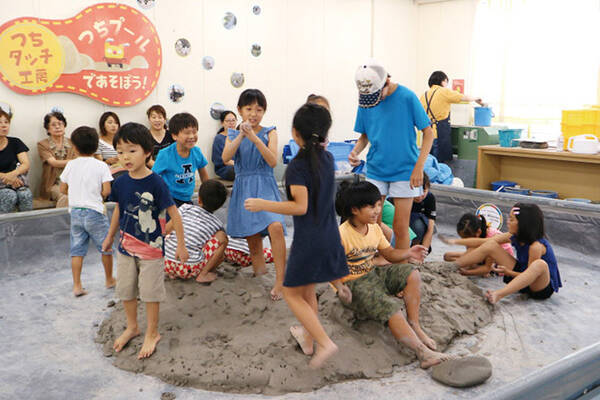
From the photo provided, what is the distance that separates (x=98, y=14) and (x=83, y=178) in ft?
8.40

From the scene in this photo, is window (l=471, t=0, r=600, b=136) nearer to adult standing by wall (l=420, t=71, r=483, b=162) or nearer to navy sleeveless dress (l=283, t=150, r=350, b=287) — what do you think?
adult standing by wall (l=420, t=71, r=483, b=162)

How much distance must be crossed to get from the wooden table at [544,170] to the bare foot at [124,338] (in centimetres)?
443

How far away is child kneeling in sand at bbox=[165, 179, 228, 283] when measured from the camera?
3287mm

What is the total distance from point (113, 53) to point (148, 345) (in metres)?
3.60

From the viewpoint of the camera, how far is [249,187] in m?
3.22

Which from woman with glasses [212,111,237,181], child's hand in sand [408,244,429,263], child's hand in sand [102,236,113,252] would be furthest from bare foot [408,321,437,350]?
woman with glasses [212,111,237,181]

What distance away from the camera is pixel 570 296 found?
3.37 m

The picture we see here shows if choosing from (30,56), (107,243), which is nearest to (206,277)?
(107,243)

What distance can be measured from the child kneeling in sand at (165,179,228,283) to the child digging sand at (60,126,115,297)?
39 cm

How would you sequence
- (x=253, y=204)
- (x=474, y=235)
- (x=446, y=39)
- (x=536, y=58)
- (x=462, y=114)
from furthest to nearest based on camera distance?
(x=446, y=39), (x=462, y=114), (x=536, y=58), (x=474, y=235), (x=253, y=204)

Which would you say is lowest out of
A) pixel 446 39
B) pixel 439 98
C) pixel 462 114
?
pixel 462 114

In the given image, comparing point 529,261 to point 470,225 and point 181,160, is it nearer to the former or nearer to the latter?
point 470,225

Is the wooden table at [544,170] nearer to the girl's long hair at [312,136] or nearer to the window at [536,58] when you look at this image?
the window at [536,58]

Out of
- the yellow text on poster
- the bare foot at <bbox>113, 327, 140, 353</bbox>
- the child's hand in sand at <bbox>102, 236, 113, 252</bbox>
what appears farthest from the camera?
the yellow text on poster
